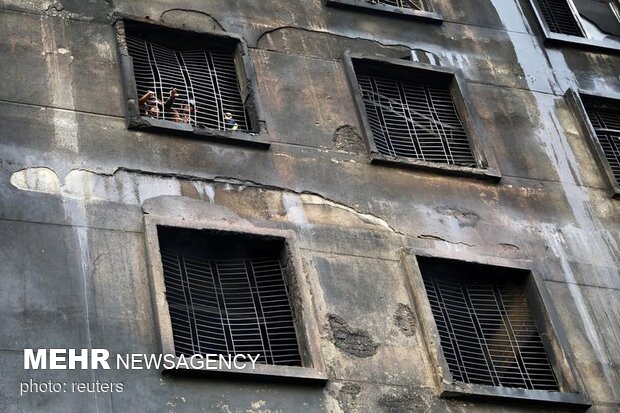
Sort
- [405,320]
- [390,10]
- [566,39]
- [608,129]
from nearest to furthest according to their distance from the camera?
1. [405,320]
2. [390,10]
3. [608,129]
4. [566,39]

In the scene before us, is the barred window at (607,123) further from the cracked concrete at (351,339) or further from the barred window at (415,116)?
the cracked concrete at (351,339)

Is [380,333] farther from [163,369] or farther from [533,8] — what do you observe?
[533,8]

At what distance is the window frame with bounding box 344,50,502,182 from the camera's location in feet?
47.7

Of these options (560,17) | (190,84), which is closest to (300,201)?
(190,84)

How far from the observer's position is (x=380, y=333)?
12648 mm

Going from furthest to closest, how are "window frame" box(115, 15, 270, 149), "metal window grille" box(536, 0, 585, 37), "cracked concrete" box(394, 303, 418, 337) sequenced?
"metal window grille" box(536, 0, 585, 37) → "window frame" box(115, 15, 270, 149) → "cracked concrete" box(394, 303, 418, 337)

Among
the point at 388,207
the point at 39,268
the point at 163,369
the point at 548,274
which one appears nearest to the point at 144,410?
the point at 163,369

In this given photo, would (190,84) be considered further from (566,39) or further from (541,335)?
(566,39)

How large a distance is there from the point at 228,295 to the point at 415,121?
405cm

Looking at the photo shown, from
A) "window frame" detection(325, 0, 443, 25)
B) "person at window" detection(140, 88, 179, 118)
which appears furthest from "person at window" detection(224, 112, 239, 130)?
"window frame" detection(325, 0, 443, 25)

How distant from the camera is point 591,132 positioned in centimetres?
1609

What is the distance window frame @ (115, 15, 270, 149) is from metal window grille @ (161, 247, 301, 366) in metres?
1.50

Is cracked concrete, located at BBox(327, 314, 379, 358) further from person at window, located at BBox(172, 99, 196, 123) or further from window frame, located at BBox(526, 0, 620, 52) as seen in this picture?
window frame, located at BBox(526, 0, 620, 52)

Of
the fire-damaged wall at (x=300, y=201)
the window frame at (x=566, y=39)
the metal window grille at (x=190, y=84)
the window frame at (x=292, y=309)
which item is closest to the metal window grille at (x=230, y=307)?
the window frame at (x=292, y=309)
